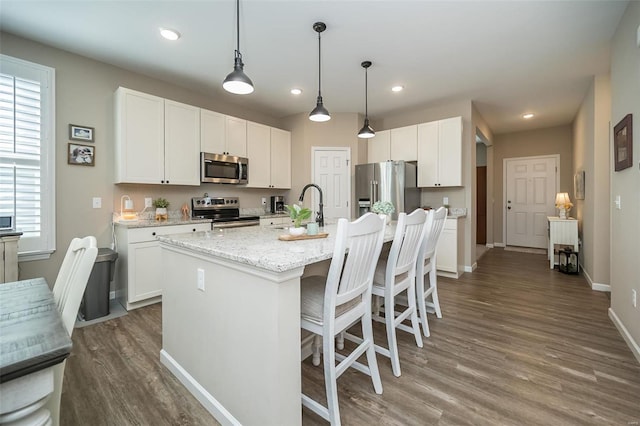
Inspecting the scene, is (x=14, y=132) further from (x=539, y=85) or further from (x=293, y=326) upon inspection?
(x=539, y=85)

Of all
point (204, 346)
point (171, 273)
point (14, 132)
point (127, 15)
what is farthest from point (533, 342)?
point (14, 132)

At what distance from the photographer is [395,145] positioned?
482 cm

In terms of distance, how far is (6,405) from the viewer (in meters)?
0.62

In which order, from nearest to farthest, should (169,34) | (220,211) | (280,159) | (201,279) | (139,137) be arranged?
1. (201,279)
2. (169,34)
3. (139,137)
4. (220,211)
5. (280,159)

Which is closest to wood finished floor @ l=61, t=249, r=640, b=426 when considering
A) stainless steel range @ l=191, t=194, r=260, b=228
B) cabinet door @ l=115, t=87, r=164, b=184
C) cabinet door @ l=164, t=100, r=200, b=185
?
stainless steel range @ l=191, t=194, r=260, b=228

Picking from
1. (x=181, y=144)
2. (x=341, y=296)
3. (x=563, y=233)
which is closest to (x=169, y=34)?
(x=181, y=144)

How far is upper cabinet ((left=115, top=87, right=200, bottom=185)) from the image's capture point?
10.3ft

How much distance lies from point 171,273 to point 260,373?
0.97 metres

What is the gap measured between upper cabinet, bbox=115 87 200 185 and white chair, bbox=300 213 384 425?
269 centimetres

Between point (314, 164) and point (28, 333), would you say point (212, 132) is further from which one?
point (28, 333)

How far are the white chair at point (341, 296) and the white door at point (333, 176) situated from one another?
3.44m

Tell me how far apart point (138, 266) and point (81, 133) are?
1.54 metres

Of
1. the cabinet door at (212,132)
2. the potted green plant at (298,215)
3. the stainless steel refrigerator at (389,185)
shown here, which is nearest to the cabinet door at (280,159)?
the cabinet door at (212,132)

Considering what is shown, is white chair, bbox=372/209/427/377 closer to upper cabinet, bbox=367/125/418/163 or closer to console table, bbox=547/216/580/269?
upper cabinet, bbox=367/125/418/163
